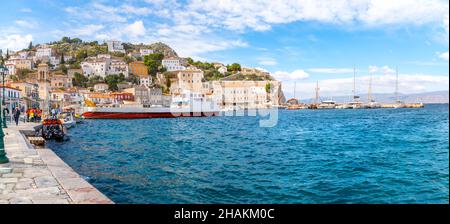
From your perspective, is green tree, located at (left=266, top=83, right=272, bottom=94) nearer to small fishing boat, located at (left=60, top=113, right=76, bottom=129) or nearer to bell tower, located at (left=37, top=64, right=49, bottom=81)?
bell tower, located at (left=37, top=64, right=49, bottom=81)

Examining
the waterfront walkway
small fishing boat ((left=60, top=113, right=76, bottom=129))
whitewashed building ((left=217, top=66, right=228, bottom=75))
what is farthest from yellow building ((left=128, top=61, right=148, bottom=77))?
the waterfront walkway

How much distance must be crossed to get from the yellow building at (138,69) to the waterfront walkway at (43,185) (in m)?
112

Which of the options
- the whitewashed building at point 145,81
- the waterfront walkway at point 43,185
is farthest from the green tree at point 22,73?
the waterfront walkway at point 43,185

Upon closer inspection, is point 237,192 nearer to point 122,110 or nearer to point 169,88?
point 122,110

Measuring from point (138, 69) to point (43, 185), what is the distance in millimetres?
116500

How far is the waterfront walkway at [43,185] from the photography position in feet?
15.6

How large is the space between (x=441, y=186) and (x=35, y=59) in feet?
429

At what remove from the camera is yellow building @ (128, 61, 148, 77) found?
117m

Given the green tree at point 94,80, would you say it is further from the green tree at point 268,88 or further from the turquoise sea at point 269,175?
the turquoise sea at point 269,175

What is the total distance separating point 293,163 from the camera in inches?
463

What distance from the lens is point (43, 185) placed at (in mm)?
5613

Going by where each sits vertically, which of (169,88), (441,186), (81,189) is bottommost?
(441,186)

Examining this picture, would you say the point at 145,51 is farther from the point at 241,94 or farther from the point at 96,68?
the point at 241,94

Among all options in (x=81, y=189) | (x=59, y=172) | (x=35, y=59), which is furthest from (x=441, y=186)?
(x=35, y=59)
